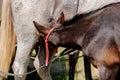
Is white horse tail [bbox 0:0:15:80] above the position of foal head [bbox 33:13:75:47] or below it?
below

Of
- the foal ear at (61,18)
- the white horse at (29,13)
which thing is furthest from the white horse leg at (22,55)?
the foal ear at (61,18)

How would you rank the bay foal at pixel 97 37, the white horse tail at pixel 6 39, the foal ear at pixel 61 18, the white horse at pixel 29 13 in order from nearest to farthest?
the bay foal at pixel 97 37
the foal ear at pixel 61 18
the white horse at pixel 29 13
the white horse tail at pixel 6 39

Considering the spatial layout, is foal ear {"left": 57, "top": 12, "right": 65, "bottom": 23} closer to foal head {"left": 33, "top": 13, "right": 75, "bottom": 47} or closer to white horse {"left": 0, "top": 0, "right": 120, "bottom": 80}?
foal head {"left": 33, "top": 13, "right": 75, "bottom": 47}

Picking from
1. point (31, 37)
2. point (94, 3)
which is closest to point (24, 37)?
point (31, 37)

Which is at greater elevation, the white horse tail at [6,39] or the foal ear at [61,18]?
the foal ear at [61,18]

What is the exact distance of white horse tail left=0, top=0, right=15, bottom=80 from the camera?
4961 millimetres

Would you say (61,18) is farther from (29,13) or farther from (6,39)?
(6,39)

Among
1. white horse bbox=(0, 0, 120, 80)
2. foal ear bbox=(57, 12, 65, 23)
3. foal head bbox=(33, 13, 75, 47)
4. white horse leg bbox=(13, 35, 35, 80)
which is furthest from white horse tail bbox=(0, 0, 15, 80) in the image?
foal ear bbox=(57, 12, 65, 23)

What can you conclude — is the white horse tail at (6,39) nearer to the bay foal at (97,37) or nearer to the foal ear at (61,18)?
the bay foal at (97,37)

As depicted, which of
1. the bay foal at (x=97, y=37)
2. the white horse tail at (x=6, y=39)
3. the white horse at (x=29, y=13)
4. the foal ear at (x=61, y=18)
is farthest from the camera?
the white horse tail at (x=6, y=39)

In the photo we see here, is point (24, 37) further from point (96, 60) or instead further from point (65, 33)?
point (96, 60)

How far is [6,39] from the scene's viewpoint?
4996mm

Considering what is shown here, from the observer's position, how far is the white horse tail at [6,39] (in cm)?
496

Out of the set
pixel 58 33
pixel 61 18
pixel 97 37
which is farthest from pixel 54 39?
pixel 97 37
